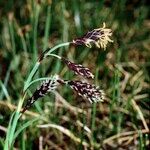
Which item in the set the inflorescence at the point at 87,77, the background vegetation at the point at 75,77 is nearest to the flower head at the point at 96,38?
the inflorescence at the point at 87,77

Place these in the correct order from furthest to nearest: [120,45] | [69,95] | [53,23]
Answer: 1. [53,23]
2. [120,45]
3. [69,95]

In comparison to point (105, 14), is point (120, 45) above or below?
below

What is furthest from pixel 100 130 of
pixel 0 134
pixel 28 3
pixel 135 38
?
pixel 28 3

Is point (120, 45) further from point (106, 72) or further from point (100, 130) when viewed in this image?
point (100, 130)

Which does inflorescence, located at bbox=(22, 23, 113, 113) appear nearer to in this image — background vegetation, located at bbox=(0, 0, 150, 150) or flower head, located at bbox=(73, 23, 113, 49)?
flower head, located at bbox=(73, 23, 113, 49)

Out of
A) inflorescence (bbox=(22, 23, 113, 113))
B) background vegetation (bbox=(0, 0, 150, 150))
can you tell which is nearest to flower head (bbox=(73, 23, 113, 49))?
inflorescence (bbox=(22, 23, 113, 113))

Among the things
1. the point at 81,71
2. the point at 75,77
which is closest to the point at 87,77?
the point at 81,71

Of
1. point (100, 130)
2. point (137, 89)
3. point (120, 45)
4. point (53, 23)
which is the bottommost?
point (100, 130)

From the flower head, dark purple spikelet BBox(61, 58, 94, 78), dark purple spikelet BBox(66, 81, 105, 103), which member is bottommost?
dark purple spikelet BBox(66, 81, 105, 103)
